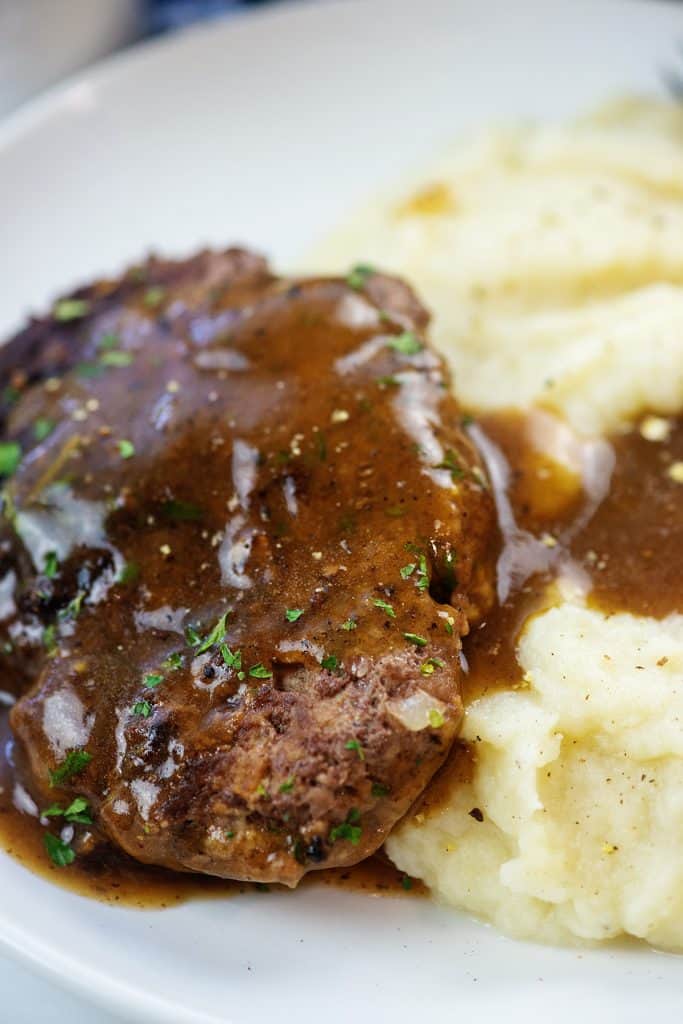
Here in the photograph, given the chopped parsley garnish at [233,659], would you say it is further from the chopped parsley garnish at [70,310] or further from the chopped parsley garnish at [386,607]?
the chopped parsley garnish at [70,310]

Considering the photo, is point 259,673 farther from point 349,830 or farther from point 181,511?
point 181,511

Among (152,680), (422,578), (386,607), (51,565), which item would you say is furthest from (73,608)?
(422,578)

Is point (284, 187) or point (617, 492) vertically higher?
point (284, 187)

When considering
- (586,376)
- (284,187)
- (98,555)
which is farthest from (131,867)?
(284,187)

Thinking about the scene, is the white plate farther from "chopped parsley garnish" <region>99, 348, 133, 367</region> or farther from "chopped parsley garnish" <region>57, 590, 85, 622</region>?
"chopped parsley garnish" <region>57, 590, 85, 622</region>

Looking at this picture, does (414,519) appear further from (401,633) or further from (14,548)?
(14,548)

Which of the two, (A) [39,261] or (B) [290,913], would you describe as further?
(A) [39,261]

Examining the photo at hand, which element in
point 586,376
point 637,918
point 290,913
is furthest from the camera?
point 586,376

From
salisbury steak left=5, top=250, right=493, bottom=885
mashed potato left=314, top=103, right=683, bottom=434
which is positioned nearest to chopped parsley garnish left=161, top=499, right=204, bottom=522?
salisbury steak left=5, top=250, right=493, bottom=885
